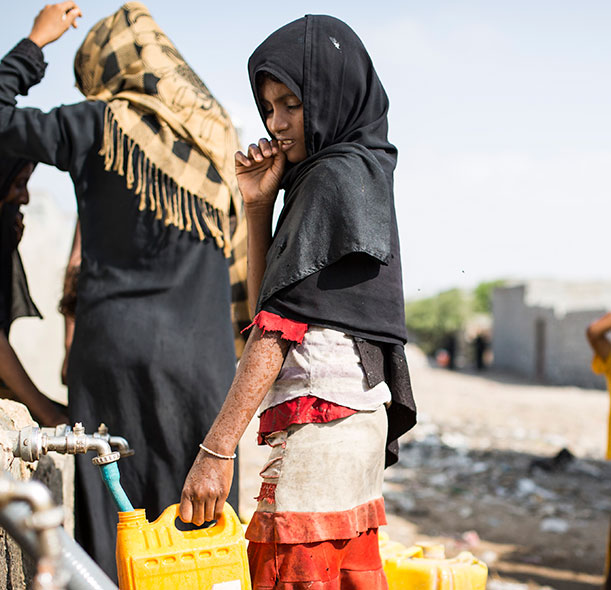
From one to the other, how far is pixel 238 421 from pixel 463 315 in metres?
29.3

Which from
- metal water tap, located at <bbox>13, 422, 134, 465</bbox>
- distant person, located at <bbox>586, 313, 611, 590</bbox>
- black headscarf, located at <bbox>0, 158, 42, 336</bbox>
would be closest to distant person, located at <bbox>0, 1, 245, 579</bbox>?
black headscarf, located at <bbox>0, 158, 42, 336</bbox>

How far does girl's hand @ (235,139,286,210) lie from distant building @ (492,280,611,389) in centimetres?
1469

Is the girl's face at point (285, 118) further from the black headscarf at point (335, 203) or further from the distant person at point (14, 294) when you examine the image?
the distant person at point (14, 294)

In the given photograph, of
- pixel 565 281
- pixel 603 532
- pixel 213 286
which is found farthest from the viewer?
pixel 565 281

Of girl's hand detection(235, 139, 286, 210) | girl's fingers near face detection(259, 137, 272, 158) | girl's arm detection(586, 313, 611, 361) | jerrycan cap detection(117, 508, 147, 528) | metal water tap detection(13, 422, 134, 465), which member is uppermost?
girl's fingers near face detection(259, 137, 272, 158)

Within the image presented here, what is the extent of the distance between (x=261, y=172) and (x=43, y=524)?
3.75 ft

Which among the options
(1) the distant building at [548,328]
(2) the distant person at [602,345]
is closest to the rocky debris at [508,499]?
(2) the distant person at [602,345]

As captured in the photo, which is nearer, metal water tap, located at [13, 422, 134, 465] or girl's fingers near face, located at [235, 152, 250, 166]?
metal water tap, located at [13, 422, 134, 465]

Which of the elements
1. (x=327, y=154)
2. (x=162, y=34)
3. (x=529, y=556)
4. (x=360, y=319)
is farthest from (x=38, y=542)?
(x=529, y=556)

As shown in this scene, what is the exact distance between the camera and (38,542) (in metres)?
0.75

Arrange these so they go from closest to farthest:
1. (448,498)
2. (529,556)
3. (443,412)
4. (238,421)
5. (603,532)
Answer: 1. (238,421)
2. (529,556)
3. (603,532)
4. (448,498)
5. (443,412)

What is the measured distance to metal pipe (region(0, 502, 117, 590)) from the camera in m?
0.76

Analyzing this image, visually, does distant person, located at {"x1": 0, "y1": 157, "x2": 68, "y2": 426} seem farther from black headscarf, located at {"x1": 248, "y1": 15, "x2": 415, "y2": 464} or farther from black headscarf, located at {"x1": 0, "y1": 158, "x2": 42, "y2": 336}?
black headscarf, located at {"x1": 248, "y1": 15, "x2": 415, "y2": 464}

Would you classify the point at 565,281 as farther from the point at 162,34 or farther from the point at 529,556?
the point at 162,34
